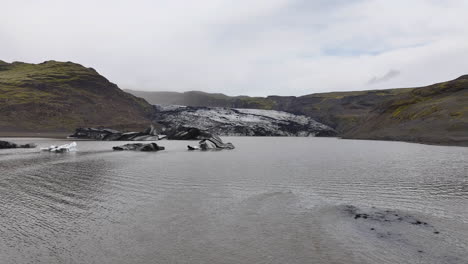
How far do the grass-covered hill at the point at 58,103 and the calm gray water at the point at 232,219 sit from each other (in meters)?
138

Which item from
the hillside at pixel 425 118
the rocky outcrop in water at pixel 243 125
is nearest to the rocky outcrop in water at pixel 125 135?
the rocky outcrop in water at pixel 243 125

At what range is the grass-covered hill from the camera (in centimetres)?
13788

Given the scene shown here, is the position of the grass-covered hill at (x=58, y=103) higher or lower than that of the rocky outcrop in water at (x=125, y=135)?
higher

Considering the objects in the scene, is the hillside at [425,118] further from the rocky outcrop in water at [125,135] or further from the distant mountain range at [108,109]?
the rocky outcrop in water at [125,135]

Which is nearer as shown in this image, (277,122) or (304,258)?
(304,258)

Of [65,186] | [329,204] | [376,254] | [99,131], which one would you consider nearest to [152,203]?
[65,186]

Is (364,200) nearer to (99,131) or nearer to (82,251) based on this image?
(82,251)

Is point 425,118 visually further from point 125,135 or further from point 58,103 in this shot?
point 58,103

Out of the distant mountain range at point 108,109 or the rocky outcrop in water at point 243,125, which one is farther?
the rocky outcrop in water at point 243,125

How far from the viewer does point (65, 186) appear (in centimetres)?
2009

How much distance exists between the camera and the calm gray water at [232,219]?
31.6 feet

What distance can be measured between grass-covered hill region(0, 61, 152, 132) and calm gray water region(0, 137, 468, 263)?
138 metres

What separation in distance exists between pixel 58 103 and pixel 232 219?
17232cm

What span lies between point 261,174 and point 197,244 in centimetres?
1601
